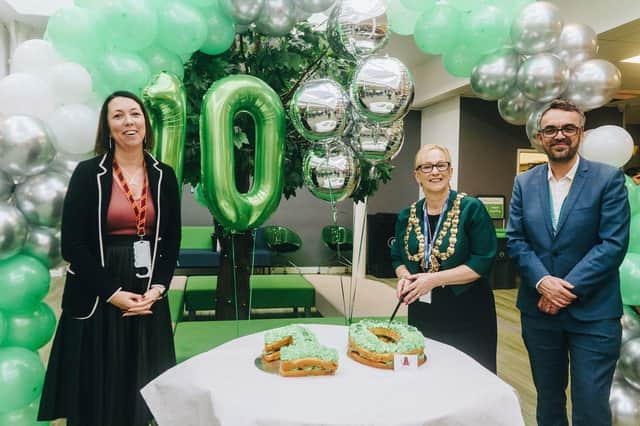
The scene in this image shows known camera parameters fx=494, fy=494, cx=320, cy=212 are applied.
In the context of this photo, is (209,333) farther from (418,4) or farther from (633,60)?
(633,60)

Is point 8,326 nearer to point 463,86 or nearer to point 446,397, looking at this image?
point 446,397

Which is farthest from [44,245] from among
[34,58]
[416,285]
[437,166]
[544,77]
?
[544,77]

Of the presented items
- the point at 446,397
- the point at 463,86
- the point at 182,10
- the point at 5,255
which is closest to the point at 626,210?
the point at 446,397

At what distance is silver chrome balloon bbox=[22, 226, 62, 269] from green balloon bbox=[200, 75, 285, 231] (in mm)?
661

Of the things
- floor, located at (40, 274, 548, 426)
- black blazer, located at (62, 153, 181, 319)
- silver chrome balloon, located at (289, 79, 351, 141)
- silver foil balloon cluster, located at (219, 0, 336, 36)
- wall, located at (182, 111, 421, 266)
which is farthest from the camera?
wall, located at (182, 111, 421, 266)

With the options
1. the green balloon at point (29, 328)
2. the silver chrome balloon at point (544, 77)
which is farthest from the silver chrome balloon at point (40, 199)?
the silver chrome balloon at point (544, 77)

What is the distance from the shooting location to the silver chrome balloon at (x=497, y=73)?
2.53 metres

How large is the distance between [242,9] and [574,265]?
184cm

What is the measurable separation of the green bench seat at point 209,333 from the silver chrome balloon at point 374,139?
123 centimetres

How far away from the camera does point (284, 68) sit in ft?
9.45

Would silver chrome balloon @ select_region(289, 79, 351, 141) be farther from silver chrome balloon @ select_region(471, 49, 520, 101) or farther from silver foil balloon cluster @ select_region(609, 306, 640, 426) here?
silver foil balloon cluster @ select_region(609, 306, 640, 426)

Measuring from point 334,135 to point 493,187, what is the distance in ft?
18.9

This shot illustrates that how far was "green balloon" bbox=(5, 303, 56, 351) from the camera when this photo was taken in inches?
80.9

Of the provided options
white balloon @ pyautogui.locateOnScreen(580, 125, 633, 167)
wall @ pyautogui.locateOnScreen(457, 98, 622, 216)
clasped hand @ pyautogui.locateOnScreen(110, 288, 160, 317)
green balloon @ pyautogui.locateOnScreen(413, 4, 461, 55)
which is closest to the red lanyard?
clasped hand @ pyautogui.locateOnScreen(110, 288, 160, 317)
